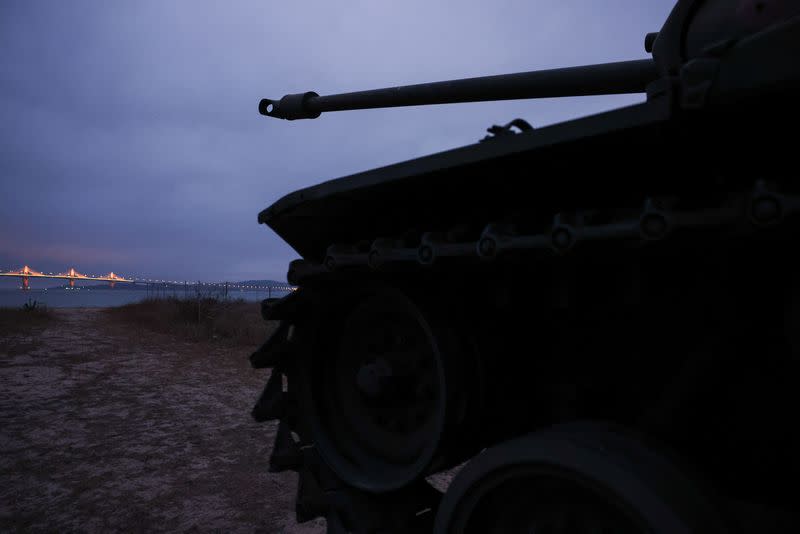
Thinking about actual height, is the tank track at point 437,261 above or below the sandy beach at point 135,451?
above

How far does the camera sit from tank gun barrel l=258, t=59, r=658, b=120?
275cm

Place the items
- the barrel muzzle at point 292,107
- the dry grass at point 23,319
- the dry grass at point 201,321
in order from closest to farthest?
1. the barrel muzzle at point 292,107
2. the dry grass at point 23,319
3. the dry grass at point 201,321

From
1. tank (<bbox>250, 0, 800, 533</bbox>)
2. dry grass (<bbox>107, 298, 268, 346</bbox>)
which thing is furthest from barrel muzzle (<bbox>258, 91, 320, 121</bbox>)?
dry grass (<bbox>107, 298, 268, 346</bbox>)

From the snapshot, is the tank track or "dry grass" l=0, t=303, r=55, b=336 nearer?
the tank track

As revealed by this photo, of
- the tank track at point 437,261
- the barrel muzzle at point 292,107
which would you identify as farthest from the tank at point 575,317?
the barrel muzzle at point 292,107

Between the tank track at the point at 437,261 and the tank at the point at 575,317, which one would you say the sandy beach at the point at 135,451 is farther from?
the tank at the point at 575,317

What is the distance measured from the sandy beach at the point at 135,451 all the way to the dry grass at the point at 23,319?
4437 millimetres

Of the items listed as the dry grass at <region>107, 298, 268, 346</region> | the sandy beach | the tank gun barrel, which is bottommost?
the sandy beach

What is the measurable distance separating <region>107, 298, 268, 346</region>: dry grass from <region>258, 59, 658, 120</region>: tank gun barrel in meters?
7.82

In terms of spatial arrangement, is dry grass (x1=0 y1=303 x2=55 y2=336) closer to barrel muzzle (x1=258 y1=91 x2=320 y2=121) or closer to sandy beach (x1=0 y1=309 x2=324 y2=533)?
sandy beach (x1=0 y1=309 x2=324 y2=533)

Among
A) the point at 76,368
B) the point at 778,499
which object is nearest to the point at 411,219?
the point at 778,499

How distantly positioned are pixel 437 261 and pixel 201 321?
13.6 metres

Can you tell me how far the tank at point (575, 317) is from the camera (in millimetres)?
1114

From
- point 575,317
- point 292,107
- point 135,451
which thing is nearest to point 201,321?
point 135,451
